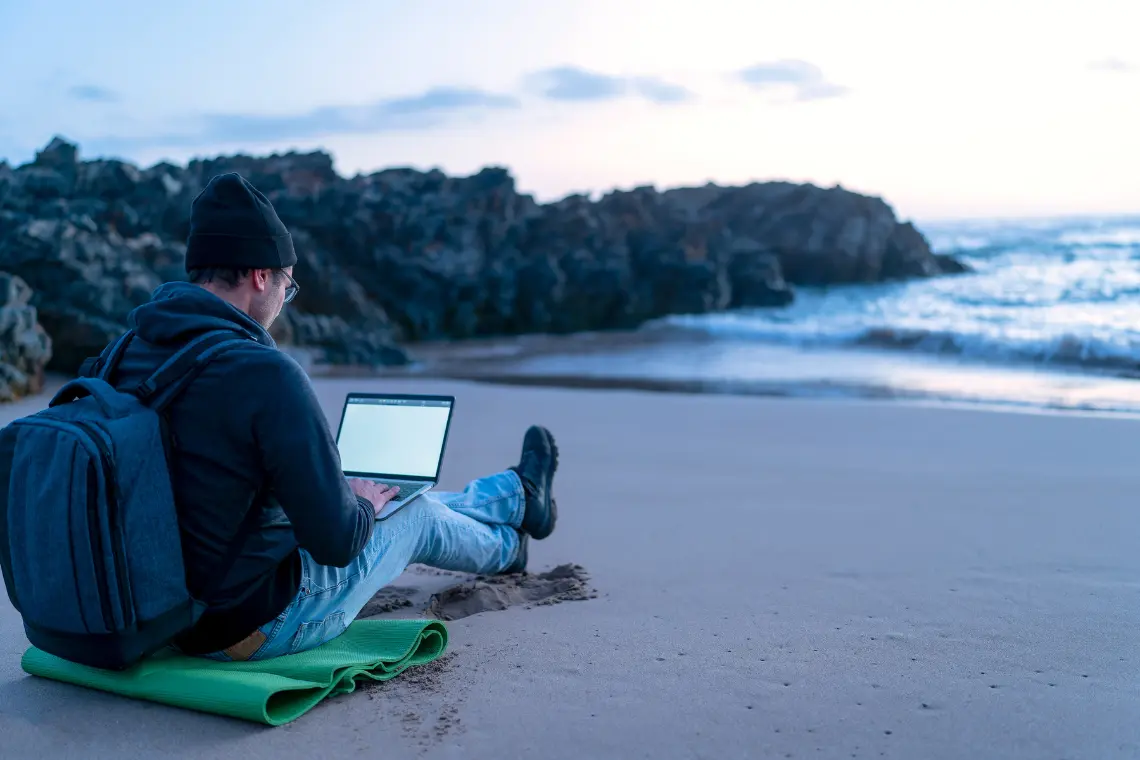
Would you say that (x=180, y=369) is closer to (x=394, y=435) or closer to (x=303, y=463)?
(x=303, y=463)

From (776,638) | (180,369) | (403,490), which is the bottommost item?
(776,638)

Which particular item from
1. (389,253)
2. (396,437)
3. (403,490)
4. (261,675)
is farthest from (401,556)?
(389,253)

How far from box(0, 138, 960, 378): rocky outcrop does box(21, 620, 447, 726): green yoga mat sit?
7.90 metres

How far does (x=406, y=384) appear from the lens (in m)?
10.4

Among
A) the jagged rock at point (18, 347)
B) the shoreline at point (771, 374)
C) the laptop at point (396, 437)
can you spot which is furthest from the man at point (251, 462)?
the shoreline at point (771, 374)

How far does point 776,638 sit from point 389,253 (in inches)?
663

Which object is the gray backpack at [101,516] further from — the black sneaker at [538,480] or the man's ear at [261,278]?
the black sneaker at [538,480]

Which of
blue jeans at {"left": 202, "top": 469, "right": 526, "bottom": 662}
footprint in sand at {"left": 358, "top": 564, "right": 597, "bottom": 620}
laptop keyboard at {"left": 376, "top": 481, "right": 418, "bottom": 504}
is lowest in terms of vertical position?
footprint in sand at {"left": 358, "top": 564, "right": 597, "bottom": 620}

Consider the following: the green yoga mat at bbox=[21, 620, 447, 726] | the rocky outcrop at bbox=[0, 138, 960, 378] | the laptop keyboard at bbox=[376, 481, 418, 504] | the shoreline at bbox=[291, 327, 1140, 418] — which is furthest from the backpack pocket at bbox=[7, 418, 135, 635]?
the rocky outcrop at bbox=[0, 138, 960, 378]

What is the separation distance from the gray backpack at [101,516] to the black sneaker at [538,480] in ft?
4.87

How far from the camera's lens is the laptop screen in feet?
11.4

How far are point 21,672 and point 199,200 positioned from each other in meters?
1.47

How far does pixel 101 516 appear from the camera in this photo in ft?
7.98

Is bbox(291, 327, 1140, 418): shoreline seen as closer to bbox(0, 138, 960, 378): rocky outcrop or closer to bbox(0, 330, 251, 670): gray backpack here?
bbox(0, 138, 960, 378): rocky outcrop
